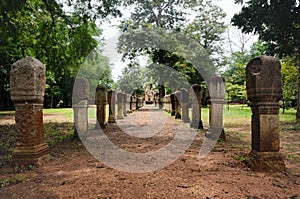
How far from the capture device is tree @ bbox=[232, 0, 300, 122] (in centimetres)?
784

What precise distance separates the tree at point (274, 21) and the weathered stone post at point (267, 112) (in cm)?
599

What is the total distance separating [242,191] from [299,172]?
120 cm

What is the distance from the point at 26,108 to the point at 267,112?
3456mm

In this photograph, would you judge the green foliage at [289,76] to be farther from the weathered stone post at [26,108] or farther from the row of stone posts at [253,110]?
the weathered stone post at [26,108]

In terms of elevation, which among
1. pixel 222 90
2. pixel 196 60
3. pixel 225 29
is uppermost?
pixel 225 29

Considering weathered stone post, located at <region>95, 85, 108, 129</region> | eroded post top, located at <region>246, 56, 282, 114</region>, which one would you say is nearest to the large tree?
weathered stone post, located at <region>95, 85, 108, 129</region>

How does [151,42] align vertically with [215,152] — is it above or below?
above

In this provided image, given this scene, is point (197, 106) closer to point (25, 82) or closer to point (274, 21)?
point (274, 21)

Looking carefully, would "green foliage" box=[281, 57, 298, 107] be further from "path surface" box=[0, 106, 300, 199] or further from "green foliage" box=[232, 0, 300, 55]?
"path surface" box=[0, 106, 300, 199]

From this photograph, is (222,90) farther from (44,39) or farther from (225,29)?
(225,29)

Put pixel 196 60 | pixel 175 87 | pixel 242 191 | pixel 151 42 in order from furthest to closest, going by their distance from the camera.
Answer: pixel 196 60, pixel 175 87, pixel 151 42, pixel 242 191

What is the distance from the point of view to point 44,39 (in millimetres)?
8898

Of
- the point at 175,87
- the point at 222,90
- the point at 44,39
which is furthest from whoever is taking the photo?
the point at 175,87

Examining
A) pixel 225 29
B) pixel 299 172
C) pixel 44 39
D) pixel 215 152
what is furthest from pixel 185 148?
pixel 225 29
